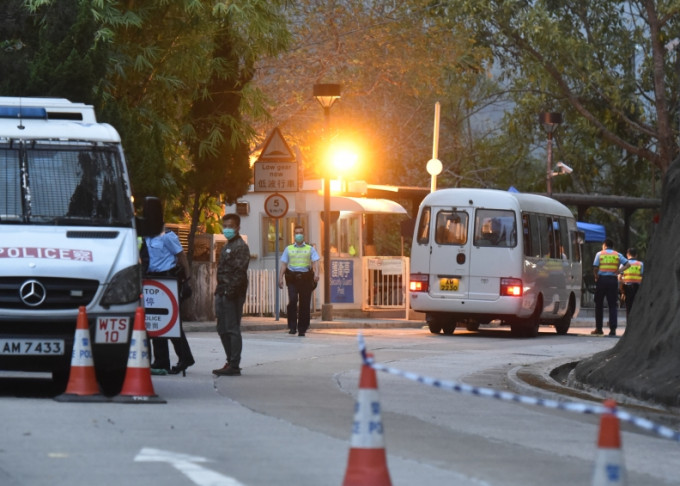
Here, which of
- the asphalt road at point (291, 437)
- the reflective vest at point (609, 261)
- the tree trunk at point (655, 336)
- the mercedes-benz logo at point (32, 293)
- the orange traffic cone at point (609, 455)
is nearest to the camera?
the orange traffic cone at point (609, 455)

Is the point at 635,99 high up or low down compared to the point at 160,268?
up

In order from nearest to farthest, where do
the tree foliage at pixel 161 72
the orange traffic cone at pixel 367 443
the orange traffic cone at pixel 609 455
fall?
the orange traffic cone at pixel 609 455 → the orange traffic cone at pixel 367 443 → the tree foliage at pixel 161 72

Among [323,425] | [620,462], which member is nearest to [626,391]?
[323,425]

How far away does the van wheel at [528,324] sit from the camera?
103ft

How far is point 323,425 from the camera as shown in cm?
1291

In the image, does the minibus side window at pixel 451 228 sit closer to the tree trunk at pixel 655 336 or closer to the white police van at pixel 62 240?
the tree trunk at pixel 655 336

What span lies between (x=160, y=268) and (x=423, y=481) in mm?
8893

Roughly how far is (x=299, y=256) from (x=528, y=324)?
17.3 ft

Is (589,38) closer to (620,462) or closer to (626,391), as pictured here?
(626,391)

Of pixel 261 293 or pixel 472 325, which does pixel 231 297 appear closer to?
pixel 472 325

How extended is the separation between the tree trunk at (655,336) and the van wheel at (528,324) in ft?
40.3

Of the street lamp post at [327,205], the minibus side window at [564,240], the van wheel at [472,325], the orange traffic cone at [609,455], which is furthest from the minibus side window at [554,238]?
the orange traffic cone at [609,455]

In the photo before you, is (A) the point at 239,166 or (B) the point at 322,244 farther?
(B) the point at 322,244

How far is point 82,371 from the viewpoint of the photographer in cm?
1398
